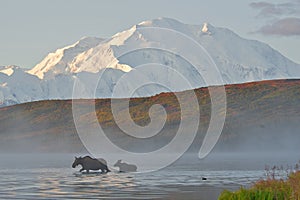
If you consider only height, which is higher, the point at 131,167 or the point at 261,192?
the point at 131,167

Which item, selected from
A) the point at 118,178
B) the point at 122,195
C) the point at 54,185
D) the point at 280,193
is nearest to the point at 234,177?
the point at 118,178

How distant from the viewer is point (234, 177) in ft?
230

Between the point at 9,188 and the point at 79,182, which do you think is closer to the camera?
the point at 9,188

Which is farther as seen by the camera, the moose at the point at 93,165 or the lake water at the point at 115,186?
the moose at the point at 93,165

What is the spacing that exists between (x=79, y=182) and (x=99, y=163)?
61.9 ft

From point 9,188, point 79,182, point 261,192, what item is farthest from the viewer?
point 79,182

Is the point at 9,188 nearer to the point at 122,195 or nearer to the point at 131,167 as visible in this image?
the point at 122,195

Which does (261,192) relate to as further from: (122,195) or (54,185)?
(54,185)

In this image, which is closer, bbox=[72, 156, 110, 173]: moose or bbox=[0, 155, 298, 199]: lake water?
bbox=[0, 155, 298, 199]: lake water

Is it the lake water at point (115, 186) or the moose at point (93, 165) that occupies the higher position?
the moose at point (93, 165)

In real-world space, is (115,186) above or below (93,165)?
below

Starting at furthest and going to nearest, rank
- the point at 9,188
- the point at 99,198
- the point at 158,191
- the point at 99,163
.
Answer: the point at 99,163 → the point at 9,188 → the point at 158,191 → the point at 99,198

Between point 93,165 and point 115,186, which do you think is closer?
point 115,186

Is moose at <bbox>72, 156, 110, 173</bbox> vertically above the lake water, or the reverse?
moose at <bbox>72, 156, 110, 173</bbox>
